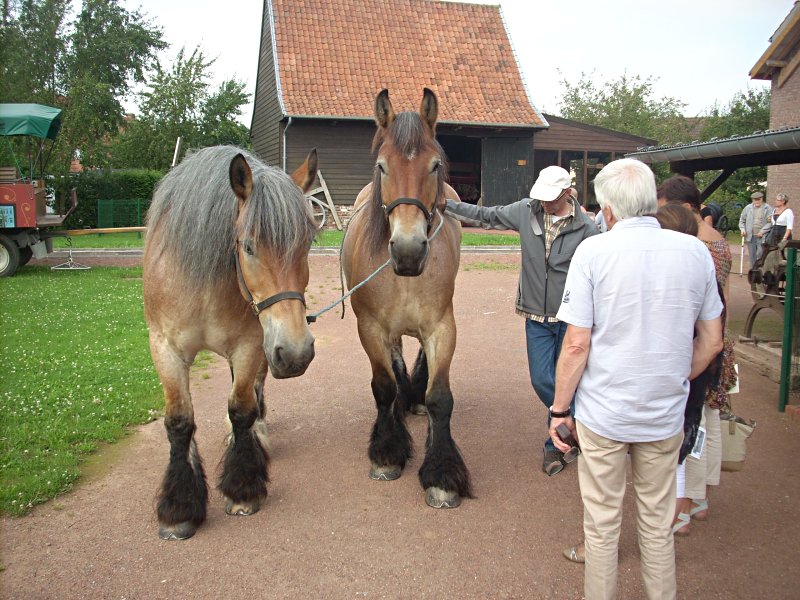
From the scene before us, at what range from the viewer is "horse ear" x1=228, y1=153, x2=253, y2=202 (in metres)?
3.21

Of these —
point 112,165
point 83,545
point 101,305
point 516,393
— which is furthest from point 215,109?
point 83,545

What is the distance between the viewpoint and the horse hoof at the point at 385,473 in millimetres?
4204

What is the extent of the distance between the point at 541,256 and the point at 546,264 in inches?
2.5

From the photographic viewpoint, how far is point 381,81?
75.5ft

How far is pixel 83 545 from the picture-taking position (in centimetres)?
331

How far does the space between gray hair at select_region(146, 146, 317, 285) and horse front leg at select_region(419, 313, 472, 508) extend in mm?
1195

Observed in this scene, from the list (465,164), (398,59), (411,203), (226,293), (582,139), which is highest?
(398,59)

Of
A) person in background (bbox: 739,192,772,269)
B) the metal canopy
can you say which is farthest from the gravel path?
person in background (bbox: 739,192,772,269)

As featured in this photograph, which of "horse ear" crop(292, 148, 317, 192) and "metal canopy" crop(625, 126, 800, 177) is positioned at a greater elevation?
"metal canopy" crop(625, 126, 800, 177)

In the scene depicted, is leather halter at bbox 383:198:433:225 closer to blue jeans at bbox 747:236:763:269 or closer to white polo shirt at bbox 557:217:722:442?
white polo shirt at bbox 557:217:722:442

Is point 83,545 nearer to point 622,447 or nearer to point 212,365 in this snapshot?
point 622,447

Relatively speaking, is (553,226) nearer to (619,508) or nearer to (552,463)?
(552,463)

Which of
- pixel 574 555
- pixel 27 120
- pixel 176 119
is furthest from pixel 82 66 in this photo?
pixel 574 555

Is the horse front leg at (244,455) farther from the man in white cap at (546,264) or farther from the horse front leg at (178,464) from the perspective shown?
the man in white cap at (546,264)
